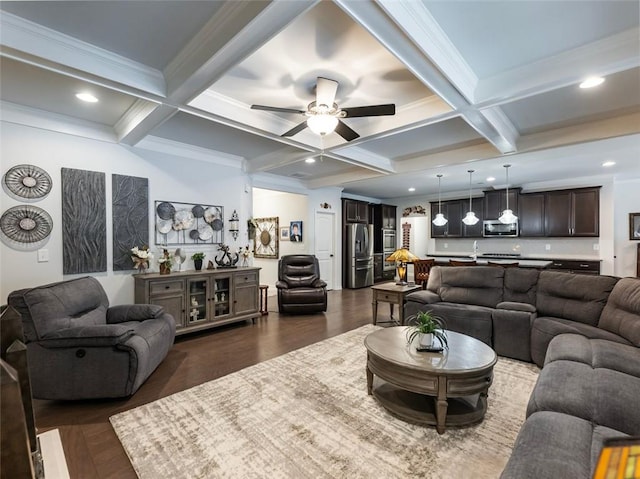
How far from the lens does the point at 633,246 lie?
6254 millimetres

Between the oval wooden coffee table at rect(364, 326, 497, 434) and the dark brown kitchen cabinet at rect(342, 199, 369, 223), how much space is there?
221 inches

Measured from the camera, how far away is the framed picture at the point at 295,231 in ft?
23.9

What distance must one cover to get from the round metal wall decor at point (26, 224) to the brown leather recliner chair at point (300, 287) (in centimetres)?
327

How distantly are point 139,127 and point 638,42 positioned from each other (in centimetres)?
433

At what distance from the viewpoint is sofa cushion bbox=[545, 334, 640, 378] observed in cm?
205

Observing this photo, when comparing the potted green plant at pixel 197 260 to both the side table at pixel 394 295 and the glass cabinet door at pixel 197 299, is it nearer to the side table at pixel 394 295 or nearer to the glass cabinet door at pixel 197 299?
the glass cabinet door at pixel 197 299

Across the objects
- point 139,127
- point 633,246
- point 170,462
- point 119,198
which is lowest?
point 170,462

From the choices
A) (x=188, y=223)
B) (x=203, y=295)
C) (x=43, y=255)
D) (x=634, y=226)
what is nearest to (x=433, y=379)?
(x=203, y=295)

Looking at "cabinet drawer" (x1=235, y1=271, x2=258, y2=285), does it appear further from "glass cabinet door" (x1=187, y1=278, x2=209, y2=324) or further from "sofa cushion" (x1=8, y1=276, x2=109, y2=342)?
"sofa cushion" (x1=8, y1=276, x2=109, y2=342)

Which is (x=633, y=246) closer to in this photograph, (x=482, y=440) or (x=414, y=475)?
(x=482, y=440)

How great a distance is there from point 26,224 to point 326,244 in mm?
5550

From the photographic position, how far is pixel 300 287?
5418mm

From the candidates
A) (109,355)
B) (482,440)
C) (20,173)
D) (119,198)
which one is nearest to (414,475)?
(482,440)

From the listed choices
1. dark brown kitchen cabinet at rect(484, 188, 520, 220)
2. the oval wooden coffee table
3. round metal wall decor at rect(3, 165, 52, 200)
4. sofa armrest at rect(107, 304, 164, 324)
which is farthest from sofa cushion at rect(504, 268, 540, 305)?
round metal wall decor at rect(3, 165, 52, 200)
